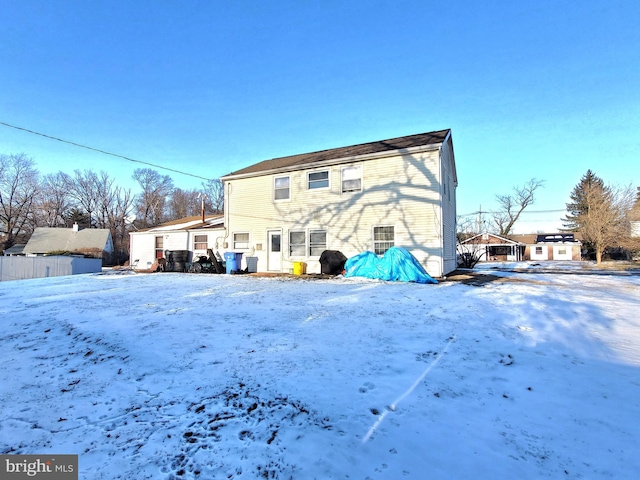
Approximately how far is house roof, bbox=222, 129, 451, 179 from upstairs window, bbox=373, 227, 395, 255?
3.36 metres

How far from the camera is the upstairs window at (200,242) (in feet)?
60.3

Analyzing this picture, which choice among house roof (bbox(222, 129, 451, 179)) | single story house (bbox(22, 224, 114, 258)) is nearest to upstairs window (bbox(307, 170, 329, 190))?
house roof (bbox(222, 129, 451, 179))

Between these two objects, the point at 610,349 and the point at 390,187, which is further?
the point at 390,187

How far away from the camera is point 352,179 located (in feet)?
45.6

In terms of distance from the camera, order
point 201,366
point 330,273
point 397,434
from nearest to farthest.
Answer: point 397,434, point 201,366, point 330,273

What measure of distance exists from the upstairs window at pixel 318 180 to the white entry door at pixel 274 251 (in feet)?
9.24

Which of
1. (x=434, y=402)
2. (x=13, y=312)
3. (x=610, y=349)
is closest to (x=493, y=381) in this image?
(x=434, y=402)

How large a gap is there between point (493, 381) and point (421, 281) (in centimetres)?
765

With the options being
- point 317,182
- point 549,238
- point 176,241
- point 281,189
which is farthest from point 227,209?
point 549,238

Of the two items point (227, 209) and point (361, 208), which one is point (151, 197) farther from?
point (361, 208)

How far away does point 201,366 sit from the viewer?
3439mm

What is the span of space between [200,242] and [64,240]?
29.6 meters

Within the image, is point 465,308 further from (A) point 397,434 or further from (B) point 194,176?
(B) point 194,176

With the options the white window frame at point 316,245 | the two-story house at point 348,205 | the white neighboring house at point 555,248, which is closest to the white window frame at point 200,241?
the two-story house at point 348,205
